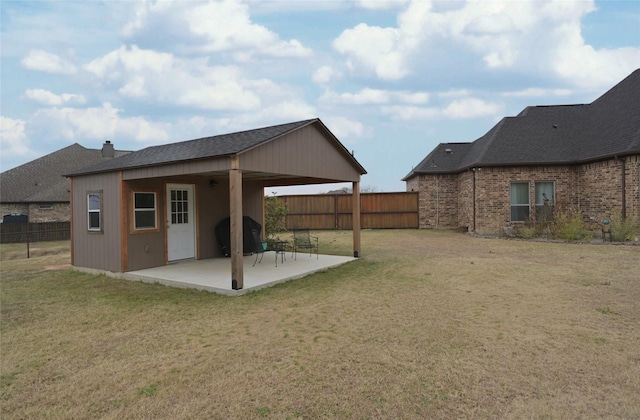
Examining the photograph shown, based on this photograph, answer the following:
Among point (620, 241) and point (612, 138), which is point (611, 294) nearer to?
point (620, 241)

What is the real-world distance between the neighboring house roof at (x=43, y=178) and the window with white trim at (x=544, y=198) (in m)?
25.2

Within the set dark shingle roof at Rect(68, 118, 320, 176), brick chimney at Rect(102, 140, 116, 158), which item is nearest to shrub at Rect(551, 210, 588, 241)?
dark shingle roof at Rect(68, 118, 320, 176)

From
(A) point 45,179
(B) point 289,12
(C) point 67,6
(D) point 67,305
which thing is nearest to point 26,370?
(D) point 67,305

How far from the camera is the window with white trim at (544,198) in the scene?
1554 cm

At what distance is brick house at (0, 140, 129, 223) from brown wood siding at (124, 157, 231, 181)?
18.2 m

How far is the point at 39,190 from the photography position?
24531 mm

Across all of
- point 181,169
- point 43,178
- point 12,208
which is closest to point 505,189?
point 181,169

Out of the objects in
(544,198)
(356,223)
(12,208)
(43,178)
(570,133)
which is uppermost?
(570,133)

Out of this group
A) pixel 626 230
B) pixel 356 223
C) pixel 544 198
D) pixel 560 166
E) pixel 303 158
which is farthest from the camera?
pixel 544 198

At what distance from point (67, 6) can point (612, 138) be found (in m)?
18.1

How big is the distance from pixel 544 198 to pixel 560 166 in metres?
1.43

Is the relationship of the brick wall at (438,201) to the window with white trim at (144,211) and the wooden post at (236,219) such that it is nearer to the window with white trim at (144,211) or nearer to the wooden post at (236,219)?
the window with white trim at (144,211)

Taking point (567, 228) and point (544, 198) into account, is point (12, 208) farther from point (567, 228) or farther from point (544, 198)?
point (567, 228)

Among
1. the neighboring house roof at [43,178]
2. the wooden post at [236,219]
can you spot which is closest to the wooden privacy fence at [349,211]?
the wooden post at [236,219]
